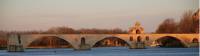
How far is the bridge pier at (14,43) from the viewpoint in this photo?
152 ft

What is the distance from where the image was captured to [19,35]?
4709 centimetres

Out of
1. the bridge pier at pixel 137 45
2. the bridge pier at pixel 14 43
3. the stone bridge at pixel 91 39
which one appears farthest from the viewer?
the bridge pier at pixel 137 45

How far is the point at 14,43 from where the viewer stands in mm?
46281

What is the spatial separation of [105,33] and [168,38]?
4.45 m

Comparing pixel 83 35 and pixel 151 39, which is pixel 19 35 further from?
pixel 151 39

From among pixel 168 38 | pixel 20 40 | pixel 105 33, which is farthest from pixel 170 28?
pixel 20 40

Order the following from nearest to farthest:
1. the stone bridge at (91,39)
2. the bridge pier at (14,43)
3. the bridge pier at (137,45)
Answer: the bridge pier at (14,43), the stone bridge at (91,39), the bridge pier at (137,45)

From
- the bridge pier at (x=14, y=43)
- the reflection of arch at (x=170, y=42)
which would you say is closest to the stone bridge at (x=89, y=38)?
the bridge pier at (x=14, y=43)

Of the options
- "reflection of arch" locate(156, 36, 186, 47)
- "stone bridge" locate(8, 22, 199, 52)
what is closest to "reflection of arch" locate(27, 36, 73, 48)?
"reflection of arch" locate(156, 36, 186, 47)

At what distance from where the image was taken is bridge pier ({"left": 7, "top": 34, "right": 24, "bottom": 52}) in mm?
46469

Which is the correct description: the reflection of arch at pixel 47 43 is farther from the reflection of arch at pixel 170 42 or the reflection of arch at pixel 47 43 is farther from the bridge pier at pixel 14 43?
the bridge pier at pixel 14 43

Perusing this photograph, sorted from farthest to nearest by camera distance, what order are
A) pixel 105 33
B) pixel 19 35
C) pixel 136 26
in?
pixel 136 26 → pixel 105 33 → pixel 19 35

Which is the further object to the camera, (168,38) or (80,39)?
(168,38)

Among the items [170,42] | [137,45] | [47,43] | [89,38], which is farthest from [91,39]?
[47,43]
